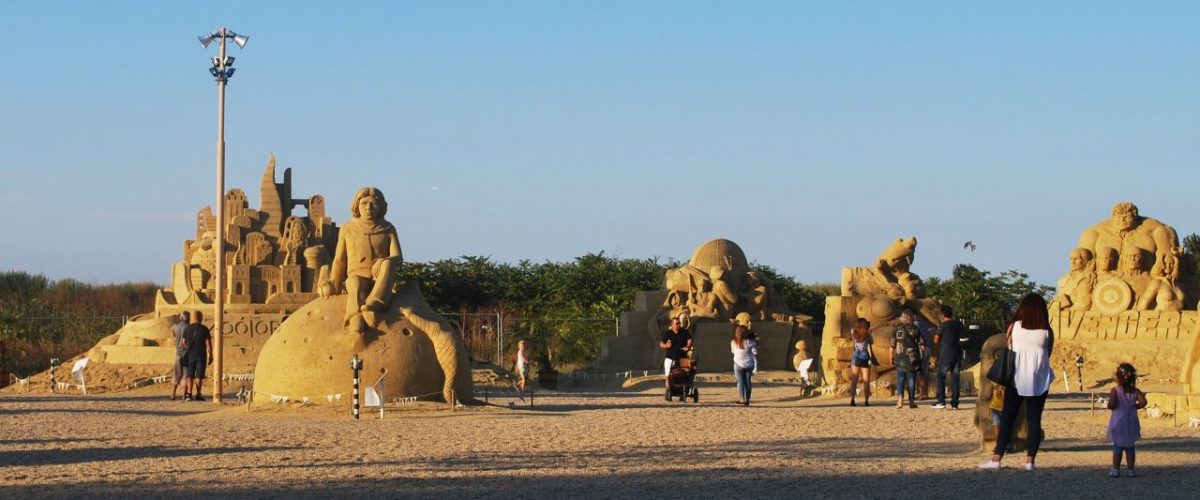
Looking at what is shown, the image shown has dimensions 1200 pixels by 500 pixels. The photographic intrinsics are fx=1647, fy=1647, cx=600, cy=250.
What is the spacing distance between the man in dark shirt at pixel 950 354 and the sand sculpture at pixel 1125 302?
20.2 feet

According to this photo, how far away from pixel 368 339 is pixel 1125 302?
13.9 metres

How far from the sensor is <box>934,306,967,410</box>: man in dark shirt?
786 inches

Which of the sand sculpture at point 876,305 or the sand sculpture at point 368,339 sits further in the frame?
the sand sculpture at point 876,305

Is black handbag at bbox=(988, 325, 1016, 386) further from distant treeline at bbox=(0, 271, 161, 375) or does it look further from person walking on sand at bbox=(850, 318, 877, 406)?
distant treeline at bbox=(0, 271, 161, 375)

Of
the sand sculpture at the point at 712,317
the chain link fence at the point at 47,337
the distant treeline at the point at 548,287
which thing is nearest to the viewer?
the sand sculpture at the point at 712,317

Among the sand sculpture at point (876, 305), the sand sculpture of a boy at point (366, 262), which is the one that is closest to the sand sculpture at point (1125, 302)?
the sand sculpture at point (876, 305)

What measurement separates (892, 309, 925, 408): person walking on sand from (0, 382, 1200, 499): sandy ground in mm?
318

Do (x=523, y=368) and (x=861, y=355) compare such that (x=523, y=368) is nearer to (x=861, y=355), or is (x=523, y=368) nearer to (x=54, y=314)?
(x=861, y=355)

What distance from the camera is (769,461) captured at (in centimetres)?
1284

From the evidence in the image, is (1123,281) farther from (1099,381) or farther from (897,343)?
(897,343)

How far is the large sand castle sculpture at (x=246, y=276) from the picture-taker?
2881 cm

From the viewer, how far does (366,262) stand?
61.5 feet

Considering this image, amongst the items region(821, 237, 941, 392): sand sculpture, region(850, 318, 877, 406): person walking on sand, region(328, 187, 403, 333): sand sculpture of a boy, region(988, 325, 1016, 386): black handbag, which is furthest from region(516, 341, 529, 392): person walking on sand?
region(988, 325, 1016, 386): black handbag

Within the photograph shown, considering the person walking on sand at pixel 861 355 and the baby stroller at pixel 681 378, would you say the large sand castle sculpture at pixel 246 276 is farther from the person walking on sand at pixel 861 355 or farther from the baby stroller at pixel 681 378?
the person walking on sand at pixel 861 355
